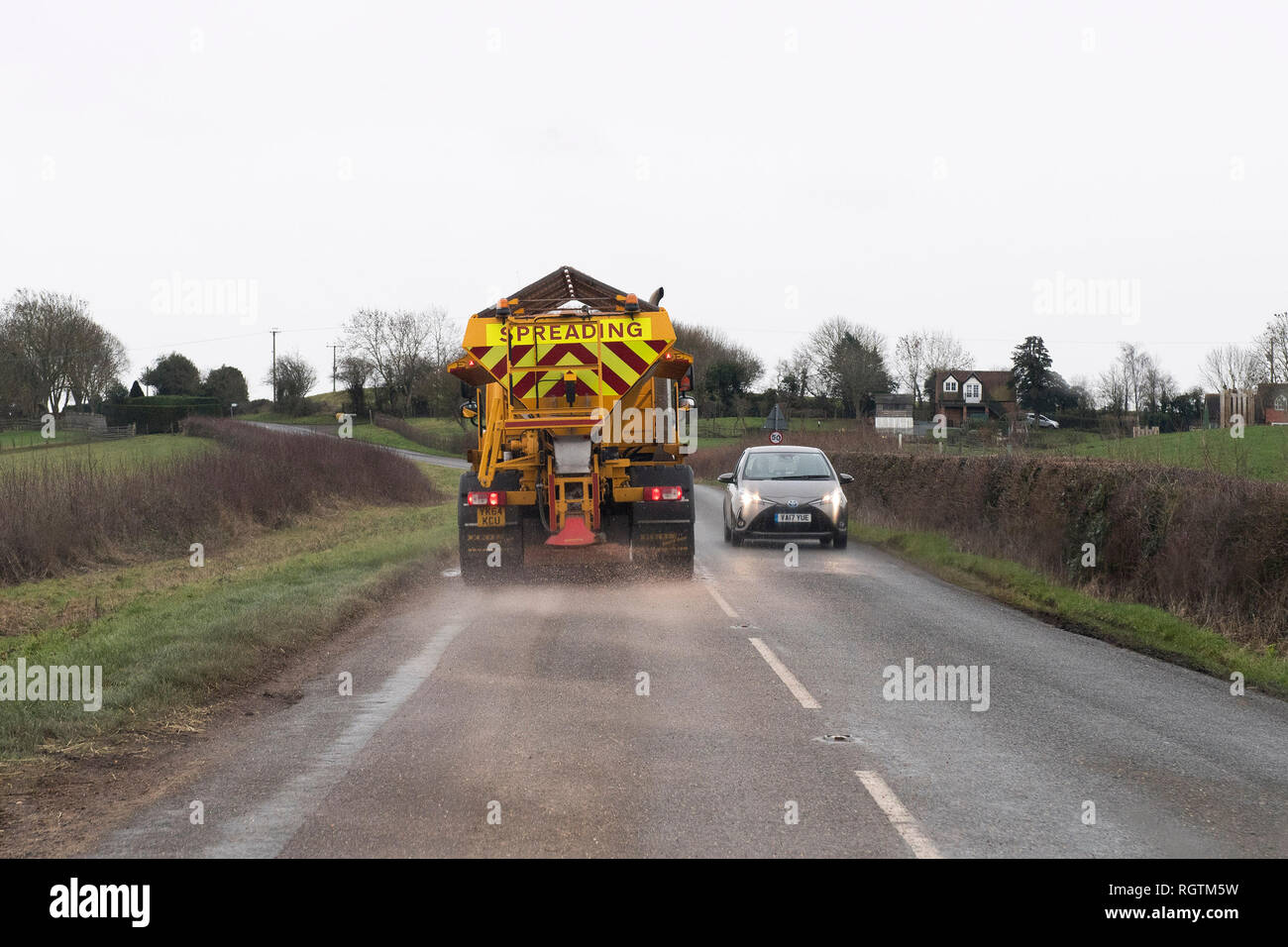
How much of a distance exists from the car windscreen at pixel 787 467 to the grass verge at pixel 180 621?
5687 millimetres

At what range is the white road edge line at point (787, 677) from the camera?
7.66 metres

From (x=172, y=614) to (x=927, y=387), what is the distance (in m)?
72.0

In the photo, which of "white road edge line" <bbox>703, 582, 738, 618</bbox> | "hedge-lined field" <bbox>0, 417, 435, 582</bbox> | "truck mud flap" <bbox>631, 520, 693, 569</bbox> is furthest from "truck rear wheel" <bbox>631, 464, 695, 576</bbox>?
"hedge-lined field" <bbox>0, 417, 435, 582</bbox>

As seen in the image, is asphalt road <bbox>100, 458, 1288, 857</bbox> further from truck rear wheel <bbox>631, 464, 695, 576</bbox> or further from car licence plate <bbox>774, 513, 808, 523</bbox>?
car licence plate <bbox>774, 513, 808, 523</bbox>

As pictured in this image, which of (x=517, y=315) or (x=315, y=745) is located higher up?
(x=517, y=315)

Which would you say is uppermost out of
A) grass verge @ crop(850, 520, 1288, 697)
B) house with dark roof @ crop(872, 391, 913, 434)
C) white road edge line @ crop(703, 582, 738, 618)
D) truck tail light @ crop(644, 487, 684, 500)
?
house with dark roof @ crop(872, 391, 913, 434)

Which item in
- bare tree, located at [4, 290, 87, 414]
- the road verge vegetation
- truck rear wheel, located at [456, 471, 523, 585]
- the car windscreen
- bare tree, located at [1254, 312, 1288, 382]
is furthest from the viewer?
bare tree, located at [4, 290, 87, 414]

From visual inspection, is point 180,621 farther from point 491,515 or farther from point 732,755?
point 732,755

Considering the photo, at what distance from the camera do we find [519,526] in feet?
47.7

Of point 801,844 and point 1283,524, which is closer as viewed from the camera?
point 801,844

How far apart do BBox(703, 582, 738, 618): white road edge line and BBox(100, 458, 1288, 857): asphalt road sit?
3.27ft

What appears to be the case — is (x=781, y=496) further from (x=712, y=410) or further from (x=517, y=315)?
(x=712, y=410)

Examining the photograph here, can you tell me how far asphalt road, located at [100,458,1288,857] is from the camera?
4.88 m
